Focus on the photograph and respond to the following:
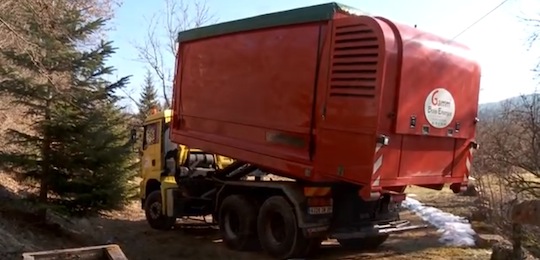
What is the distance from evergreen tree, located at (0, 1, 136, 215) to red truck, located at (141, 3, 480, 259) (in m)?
3.34

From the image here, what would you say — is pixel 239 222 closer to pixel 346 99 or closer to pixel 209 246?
pixel 209 246

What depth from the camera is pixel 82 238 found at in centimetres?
1045

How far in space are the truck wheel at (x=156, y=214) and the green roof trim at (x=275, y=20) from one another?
3.79 m

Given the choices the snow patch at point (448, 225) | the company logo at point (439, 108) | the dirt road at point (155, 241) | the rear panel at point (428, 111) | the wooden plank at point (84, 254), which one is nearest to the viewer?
the wooden plank at point (84, 254)

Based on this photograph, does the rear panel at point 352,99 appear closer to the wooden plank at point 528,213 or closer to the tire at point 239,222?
the tire at point 239,222

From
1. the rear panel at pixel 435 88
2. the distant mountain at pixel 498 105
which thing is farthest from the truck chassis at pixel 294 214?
the distant mountain at pixel 498 105

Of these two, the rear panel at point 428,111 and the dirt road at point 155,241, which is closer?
the rear panel at point 428,111

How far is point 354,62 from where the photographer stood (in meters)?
6.54

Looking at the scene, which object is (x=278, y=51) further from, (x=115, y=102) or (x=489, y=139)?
(x=115, y=102)

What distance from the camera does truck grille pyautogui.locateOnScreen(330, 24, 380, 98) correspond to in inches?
250

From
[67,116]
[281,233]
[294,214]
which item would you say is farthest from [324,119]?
[67,116]

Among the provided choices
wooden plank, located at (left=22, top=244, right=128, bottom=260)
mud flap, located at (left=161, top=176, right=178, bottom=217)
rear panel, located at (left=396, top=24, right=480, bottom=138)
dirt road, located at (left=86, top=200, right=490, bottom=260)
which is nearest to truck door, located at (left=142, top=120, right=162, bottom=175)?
mud flap, located at (left=161, top=176, right=178, bottom=217)

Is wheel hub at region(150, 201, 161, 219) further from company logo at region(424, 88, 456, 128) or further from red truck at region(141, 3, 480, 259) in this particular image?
company logo at region(424, 88, 456, 128)

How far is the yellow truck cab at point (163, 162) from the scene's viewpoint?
1112 centimetres
